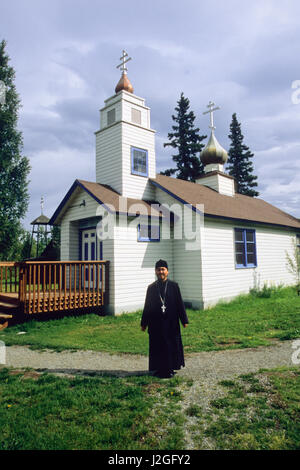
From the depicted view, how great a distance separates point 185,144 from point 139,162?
20.8 meters

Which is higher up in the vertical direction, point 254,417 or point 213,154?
point 213,154

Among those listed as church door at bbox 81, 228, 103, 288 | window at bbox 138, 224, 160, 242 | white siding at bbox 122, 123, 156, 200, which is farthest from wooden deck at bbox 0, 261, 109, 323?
white siding at bbox 122, 123, 156, 200

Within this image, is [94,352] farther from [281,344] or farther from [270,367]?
[281,344]

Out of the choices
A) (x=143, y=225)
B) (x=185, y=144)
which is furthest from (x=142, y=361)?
(x=185, y=144)

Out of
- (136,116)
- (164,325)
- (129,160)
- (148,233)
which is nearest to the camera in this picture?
(164,325)

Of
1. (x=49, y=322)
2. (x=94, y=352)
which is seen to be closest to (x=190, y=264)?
(x=49, y=322)

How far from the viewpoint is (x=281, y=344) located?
7.01 metres

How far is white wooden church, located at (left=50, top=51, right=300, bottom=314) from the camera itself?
11961 millimetres

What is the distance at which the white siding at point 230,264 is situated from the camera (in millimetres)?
12937

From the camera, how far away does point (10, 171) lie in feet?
73.3

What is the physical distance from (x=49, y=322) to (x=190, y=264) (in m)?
6.05

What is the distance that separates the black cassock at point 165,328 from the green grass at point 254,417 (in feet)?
2.95

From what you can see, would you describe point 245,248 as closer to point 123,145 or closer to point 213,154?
point 213,154

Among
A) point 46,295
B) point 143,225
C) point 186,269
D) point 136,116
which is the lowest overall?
point 46,295
